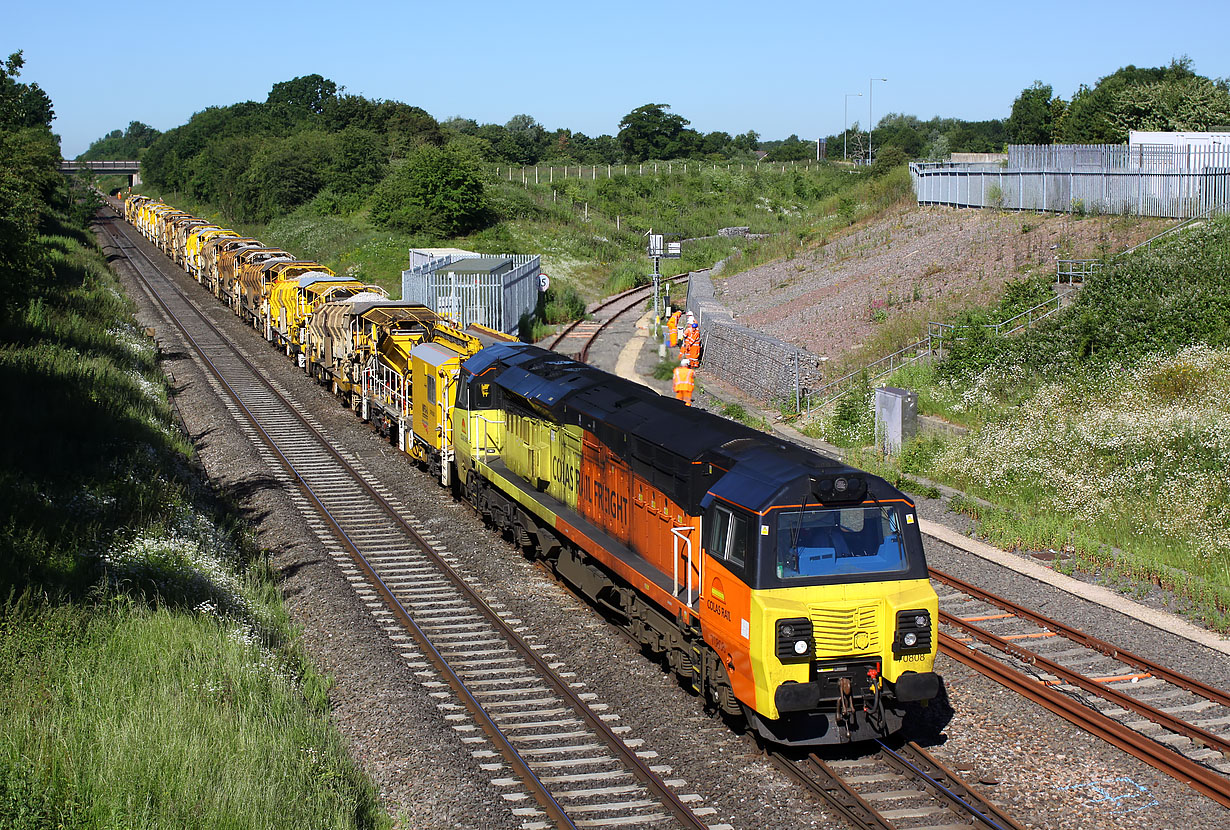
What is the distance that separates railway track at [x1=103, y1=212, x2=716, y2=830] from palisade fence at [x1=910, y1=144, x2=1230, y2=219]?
949 inches

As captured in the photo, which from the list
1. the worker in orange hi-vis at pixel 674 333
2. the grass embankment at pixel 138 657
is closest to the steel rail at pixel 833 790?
the grass embankment at pixel 138 657

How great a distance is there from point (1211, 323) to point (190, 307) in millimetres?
42176

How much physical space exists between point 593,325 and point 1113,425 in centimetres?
2720

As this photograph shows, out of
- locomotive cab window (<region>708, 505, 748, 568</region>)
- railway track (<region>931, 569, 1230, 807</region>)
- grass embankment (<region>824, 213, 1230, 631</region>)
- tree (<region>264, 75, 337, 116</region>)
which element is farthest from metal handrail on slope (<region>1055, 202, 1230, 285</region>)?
tree (<region>264, 75, 337, 116</region>)

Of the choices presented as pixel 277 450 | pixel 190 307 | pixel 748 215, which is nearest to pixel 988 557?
pixel 277 450

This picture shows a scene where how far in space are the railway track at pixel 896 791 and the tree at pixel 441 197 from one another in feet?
166

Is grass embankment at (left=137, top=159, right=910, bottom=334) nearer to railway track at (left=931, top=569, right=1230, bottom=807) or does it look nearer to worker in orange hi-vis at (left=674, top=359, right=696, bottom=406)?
worker in orange hi-vis at (left=674, top=359, right=696, bottom=406)

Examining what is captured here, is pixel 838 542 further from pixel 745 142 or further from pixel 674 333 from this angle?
pixel 745 142

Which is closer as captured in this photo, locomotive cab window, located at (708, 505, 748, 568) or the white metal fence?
locomotive cab window, located at (708, 505, 748, 568)

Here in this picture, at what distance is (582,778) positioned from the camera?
1028 cm

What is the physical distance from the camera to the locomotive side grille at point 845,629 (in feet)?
31.8

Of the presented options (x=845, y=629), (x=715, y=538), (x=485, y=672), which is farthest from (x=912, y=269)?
(x=845, y=629)

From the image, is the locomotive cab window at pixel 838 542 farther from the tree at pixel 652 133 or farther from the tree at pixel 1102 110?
the tree at pixel 652 133

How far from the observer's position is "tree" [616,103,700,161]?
112m
